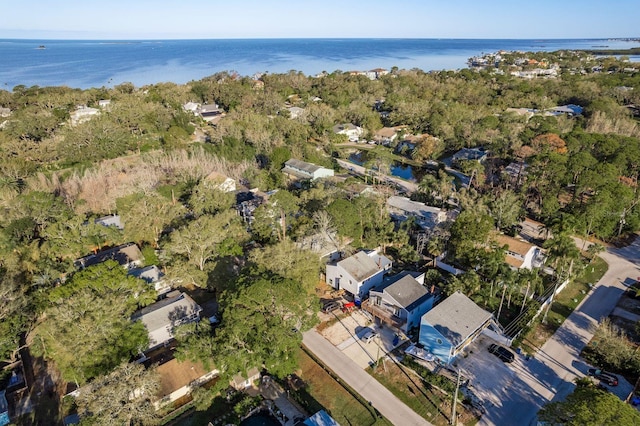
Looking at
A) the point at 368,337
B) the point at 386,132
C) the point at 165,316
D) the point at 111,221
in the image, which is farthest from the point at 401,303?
the point at 386,132

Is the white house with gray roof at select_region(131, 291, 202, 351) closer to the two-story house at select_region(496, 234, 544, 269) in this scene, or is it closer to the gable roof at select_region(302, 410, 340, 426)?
the gable roof at select_region(302, 410, 340, 426)

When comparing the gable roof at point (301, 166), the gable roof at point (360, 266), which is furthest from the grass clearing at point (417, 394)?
the gable roof at point (301, 166)

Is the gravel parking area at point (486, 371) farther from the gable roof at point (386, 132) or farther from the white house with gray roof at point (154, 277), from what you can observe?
the gable roof at point (386, 132)

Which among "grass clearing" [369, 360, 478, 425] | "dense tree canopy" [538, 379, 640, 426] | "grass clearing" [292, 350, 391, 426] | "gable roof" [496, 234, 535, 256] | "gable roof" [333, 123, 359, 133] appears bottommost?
"grass clearing" [369, 360, 478, 425]

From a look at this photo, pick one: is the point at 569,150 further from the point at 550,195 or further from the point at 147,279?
the point at 147,279

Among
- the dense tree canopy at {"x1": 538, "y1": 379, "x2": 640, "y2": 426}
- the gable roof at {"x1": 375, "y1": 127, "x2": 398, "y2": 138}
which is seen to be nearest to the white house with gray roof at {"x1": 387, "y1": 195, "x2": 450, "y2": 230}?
the dense tree canopy at {"x1": 538, "y1": 379, "x2": 640, "y2": 426}

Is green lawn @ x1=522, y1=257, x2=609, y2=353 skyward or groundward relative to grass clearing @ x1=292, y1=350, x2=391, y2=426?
groundward

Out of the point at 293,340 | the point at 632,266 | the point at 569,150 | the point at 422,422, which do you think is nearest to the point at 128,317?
the point at 293,340
